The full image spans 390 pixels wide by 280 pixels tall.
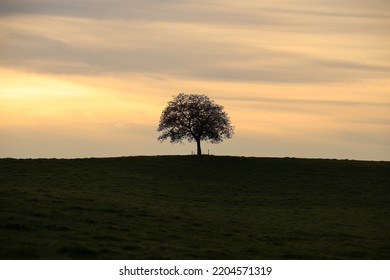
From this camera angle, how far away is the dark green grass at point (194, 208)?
109 ft

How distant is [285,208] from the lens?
177 ft

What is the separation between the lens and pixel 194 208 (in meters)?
49.8

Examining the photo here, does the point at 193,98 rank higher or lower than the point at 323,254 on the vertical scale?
higher

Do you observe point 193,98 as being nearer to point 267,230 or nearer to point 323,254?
point 267,230

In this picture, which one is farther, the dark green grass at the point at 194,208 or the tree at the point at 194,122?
the tree at the point at 194,122

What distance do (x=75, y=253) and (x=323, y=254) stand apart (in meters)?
12.4

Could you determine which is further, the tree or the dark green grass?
the tree

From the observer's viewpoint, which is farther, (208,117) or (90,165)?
(208,117)

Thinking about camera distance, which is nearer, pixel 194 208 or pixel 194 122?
pixel 194 208

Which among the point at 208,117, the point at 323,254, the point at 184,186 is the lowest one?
the point at 323,254

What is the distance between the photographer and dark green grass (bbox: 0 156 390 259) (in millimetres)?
33188
